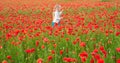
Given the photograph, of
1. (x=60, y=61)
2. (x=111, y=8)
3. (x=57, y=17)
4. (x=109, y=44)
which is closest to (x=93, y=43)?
(x=109, y=44)

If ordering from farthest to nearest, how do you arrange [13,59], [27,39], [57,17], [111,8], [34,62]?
[111,8] → [57,17] → [27,39] → [13,59] → [34,62]

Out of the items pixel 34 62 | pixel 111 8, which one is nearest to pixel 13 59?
pixel 34 62

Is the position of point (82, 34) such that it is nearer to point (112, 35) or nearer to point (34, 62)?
point (112, 35)

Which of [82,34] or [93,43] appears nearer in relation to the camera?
[93,43]

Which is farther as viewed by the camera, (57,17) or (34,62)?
(57,17)

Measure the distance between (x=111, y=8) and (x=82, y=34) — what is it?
14.1 m

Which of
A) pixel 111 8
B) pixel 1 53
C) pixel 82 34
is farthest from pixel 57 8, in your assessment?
pixel 111 8

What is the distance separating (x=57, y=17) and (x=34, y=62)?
6.96 meters

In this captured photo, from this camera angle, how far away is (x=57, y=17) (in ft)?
41.9

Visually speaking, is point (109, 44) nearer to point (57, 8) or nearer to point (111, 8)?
point (57, 8)

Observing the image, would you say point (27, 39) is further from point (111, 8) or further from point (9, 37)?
point (111, 8)

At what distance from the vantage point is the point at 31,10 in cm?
2314

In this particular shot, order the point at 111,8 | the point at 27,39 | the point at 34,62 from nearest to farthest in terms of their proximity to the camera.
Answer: the point at 34,62 → the point at 27,39 → the point at 111,8

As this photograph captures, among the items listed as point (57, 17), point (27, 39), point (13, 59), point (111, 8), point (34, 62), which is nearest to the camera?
point (34, 62)
